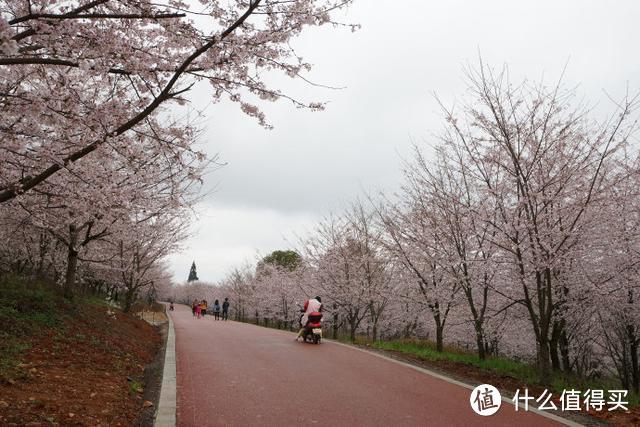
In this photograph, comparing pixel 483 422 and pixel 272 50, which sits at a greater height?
pixel 272 50

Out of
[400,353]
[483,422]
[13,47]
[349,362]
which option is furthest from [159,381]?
[400,353]

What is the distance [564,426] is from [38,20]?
759 cm

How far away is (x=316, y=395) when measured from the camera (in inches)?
270

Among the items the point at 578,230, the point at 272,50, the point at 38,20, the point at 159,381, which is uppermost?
the point at 272,50

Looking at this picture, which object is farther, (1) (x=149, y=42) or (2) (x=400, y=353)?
(2) (x=400, y=353)

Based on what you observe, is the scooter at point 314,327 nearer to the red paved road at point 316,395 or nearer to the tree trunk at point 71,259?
the red paved road at point 316,395

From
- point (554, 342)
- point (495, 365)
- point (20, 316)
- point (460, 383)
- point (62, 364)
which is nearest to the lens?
point (62, 364)

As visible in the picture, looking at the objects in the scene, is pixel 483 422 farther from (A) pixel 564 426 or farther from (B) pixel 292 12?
(B) pixel 292 12

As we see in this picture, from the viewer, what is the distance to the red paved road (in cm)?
568

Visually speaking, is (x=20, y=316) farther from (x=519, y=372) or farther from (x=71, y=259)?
(x=519, y=372)

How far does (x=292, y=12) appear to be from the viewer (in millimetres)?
5188

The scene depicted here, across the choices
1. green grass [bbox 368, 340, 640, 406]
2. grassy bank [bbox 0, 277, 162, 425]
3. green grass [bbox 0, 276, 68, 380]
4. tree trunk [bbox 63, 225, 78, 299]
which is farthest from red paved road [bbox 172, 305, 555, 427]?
tree trunk [bbox 63, 225, 78, 299]

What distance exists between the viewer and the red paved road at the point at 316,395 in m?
5.68

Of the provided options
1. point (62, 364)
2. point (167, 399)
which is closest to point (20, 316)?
point (62, 364)
